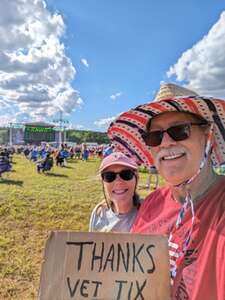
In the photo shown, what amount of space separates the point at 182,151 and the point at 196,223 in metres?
0.34

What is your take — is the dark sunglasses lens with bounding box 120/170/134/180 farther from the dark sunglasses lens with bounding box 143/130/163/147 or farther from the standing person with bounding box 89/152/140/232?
the dark sunglasses lens with bounding box 143/130/163/147

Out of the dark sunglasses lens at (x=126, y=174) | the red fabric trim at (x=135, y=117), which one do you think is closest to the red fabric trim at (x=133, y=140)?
the red fabric trim at (x=135, y=117)

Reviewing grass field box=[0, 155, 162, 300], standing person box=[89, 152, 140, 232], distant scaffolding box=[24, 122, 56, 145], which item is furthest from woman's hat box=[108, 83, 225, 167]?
distant scaffolding box=[24, 122, 56, 145]

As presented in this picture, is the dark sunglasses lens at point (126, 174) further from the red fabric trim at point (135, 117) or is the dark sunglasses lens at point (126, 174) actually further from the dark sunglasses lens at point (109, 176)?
the red fabric trim at point (135, 117)

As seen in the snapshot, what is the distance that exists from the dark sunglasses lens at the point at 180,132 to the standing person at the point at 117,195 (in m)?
0.96

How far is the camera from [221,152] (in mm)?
1810

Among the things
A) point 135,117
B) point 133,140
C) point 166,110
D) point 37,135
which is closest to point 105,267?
point 166,110

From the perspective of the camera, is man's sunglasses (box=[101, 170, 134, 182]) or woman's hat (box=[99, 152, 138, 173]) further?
man's sunglasses (box=[101, 170, 134, 182])

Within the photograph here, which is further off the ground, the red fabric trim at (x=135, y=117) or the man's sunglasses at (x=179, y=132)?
the red fabric trim at (x=135, y=117)

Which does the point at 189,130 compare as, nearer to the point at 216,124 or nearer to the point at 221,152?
the point at 216,124

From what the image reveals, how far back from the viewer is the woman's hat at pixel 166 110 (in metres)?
1.51

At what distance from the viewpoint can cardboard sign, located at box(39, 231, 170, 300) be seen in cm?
125

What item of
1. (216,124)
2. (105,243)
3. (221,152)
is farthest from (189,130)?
(105,243)

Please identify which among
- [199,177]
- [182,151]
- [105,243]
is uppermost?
[182,151]
